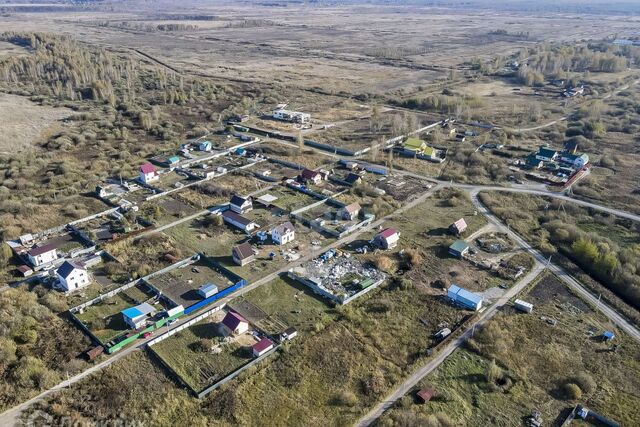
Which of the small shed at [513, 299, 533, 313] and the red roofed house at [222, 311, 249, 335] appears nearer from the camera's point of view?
the red roofed house at [222, 311, 249, 335]

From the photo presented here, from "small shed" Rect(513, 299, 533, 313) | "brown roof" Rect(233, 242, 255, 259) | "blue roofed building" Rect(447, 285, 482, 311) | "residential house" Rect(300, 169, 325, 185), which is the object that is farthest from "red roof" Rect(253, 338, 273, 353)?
"residential house" Rect(300, 169, 325, 185)

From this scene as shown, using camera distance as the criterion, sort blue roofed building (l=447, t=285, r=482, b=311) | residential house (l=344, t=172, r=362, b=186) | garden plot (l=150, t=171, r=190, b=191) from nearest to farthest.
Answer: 1. blue roofed building (l=447, t=285, r=482, b=311)
2. garden plot (l=150, t=171, r=190, b=191)
3. residential house (l=344, t=172, r=362, b=186)

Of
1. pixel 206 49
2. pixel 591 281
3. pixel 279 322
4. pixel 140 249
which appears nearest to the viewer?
pixel 279 322

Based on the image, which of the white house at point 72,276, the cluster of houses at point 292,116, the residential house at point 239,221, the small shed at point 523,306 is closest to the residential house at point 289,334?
the residential house at point 239,221

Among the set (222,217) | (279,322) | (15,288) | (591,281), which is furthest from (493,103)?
(15,288)

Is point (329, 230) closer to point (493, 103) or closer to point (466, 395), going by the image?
point (466, 395)

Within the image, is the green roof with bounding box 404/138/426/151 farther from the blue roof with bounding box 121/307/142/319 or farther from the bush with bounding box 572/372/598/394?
the blue roof with bounding box 121/307/142/319
